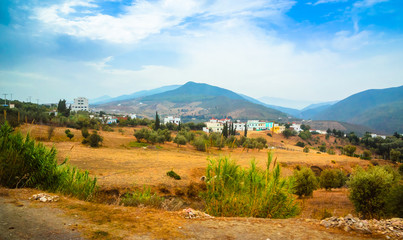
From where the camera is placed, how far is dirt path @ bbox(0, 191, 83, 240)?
441cm

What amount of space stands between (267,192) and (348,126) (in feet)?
643

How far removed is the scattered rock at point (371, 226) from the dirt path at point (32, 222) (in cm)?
618

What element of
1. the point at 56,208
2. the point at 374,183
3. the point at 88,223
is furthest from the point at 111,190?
the point at 374,183

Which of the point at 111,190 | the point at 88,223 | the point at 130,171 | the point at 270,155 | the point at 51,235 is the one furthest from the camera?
the point at 130,171

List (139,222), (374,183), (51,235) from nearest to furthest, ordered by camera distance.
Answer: (51,235) → (139,222) → (374,183)

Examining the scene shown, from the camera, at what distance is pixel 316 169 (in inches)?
1569

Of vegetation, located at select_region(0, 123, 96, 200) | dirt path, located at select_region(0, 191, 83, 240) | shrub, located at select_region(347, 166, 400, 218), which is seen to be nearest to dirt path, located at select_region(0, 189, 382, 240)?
dirt path, located at select_region(0, 191, 83, 240)

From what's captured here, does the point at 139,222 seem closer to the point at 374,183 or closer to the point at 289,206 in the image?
the point at 289,206

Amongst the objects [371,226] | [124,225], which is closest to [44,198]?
[124,225]

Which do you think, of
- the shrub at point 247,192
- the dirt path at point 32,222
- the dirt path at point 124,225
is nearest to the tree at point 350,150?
the shrub at point 247,192

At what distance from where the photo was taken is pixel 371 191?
13.0 metres

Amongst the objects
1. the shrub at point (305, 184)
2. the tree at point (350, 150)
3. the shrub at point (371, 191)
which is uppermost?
the shrub at point (371, 191)

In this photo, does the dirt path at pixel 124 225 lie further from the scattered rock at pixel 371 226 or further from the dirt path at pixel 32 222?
the scattered rock at pixel 371 226

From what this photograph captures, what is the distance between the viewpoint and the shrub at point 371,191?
41.5 ft
